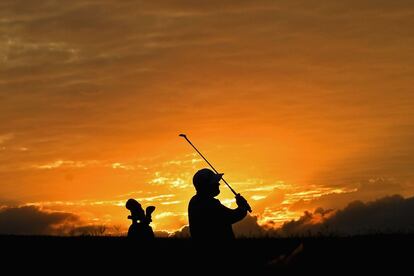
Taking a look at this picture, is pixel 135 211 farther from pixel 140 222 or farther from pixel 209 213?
pixel 209 213

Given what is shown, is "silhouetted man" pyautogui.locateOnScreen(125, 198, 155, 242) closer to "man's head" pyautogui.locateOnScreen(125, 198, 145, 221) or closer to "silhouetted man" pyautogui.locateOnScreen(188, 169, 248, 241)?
"man's head" pyautogui.locateOnScreen(125, 198, 145, 221)

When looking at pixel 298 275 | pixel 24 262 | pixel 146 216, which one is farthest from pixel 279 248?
pixel 298 275

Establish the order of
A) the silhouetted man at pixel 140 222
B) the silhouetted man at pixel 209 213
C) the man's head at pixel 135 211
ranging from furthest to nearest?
the man's head at pixel 135 211 → the silhouetted man at pixel 140 222 → the silhouetted man at pixel 209 213

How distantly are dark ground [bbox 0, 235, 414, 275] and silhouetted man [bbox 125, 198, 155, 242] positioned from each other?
240 mm

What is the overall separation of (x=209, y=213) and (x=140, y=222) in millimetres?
6551

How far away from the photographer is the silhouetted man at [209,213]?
61.1 feet

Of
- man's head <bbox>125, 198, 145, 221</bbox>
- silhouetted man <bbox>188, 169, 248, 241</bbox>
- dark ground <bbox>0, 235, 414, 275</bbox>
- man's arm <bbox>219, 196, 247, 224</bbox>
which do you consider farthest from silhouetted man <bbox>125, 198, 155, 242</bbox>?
man's arm <bbox>219, 196, 247, 224</bbox>

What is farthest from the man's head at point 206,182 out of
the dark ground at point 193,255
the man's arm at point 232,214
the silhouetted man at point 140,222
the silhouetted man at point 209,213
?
the silhouetted man at point 140,222

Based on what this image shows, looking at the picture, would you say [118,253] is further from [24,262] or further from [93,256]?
[24,262]

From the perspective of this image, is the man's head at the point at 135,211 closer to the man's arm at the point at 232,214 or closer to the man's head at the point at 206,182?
the man's head at the point at 206,182

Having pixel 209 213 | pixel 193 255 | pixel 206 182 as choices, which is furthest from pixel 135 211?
pixel 209 213

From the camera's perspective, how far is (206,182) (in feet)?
61.8

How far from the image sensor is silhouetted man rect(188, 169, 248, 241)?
1862cm

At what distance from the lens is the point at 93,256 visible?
26281 mm
